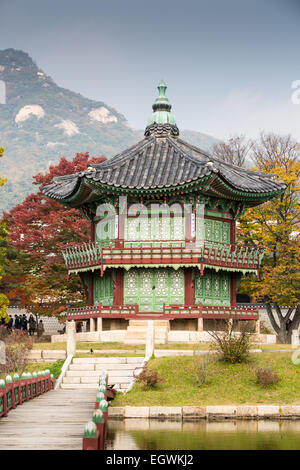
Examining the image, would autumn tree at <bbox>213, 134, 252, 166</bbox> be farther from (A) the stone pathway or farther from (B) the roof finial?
(A) the stone pathway

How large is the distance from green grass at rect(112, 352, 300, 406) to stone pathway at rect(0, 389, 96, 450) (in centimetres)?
225

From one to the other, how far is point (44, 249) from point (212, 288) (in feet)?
44.5

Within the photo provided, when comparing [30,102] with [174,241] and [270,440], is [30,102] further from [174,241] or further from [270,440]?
[270,440]

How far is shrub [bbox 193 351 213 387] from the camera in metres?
26.9

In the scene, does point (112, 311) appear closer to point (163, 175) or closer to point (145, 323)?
point (145, 323)

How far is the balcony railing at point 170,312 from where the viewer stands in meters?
38.5

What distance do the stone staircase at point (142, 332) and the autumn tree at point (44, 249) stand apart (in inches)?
384

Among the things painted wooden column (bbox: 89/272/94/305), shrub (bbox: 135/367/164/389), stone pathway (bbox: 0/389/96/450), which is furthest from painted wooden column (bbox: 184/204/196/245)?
stone pathway (bbox: 0/389/96/450)

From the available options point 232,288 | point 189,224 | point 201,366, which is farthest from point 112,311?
point 201,366

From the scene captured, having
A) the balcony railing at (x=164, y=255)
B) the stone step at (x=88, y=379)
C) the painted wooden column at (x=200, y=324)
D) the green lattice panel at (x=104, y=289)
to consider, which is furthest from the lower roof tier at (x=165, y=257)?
the stone step at (x=88, y=379)

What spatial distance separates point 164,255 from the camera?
128ft

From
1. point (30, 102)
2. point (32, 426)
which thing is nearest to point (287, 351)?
point (32, 426)

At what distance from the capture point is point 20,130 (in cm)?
18650

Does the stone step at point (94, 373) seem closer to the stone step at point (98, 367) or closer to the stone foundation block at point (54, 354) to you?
the stone step at point (98, 367)
